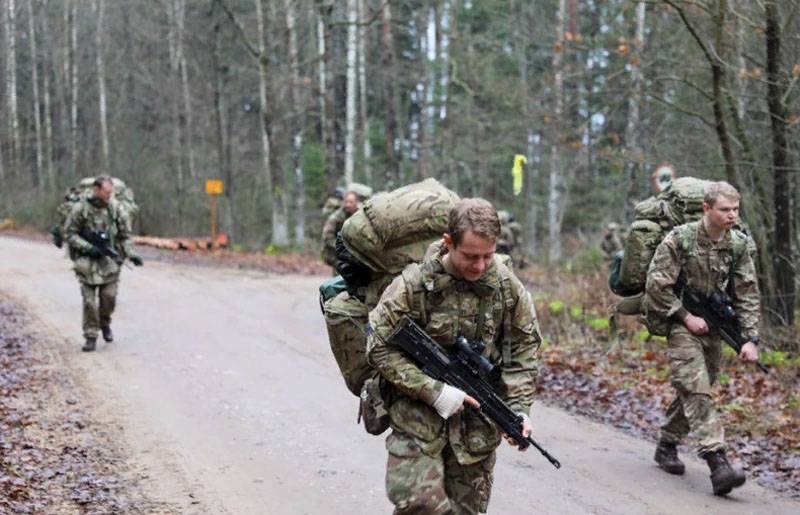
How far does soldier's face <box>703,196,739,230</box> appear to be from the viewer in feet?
21.3

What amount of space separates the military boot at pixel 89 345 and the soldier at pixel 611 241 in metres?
12.6

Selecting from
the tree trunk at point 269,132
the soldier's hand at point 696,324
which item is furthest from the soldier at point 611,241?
the soldier's hand at point 696,324

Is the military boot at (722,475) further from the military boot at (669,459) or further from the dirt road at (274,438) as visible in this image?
the military boot at (669,459)

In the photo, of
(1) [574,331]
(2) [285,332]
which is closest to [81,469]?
(2) [285,332]

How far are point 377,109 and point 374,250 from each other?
136 ft

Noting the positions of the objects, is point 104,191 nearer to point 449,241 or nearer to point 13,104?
point 449,241

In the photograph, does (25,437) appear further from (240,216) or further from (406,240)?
(240,216)

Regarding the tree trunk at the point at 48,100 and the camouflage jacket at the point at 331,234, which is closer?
the camouflage jacket at the point at 331,234

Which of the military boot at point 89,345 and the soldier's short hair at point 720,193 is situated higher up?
the soldier's short hair at point 720,193

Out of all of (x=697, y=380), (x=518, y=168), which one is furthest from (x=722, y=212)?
→ (x=518, y=168)

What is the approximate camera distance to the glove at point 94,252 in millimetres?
11802

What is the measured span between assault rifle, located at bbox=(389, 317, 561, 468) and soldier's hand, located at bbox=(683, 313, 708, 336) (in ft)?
9.46

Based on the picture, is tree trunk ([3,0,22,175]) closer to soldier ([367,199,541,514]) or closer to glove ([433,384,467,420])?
soldier ([367,199,541,514])

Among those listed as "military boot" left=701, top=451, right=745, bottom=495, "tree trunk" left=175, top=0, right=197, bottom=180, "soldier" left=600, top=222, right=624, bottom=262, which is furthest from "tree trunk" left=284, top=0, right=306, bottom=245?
"military boot" left=701, top=451, right=745, bottom=495
